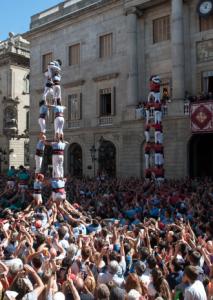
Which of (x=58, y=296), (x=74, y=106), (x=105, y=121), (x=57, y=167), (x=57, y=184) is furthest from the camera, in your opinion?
(x=74, y=106)

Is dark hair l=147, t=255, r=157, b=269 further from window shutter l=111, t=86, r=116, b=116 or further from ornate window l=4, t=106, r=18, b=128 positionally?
ornate window l=4, t=106, r=18, b=128

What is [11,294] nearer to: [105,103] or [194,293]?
[194,293]

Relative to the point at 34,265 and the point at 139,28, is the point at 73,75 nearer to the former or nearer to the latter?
the point at 139,28

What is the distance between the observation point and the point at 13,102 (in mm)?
Answer: 46781

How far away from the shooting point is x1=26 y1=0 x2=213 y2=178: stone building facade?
26.6 metres

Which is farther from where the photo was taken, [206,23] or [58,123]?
[206,23]

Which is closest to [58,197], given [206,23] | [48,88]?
[48,88]

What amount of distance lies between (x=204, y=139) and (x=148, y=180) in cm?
875

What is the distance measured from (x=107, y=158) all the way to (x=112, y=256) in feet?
80.5

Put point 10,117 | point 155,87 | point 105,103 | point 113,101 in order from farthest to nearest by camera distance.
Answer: point 10,117
point 105,103
point 113,101
point 155,87

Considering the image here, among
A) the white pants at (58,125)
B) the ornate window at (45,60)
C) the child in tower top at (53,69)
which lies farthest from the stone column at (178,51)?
the ornate window at (45,60)

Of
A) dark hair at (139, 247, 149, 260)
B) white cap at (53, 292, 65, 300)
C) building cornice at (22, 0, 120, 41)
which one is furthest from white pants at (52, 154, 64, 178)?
building cornice at (22, 0, 120, 41)

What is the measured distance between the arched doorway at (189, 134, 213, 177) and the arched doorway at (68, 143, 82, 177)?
33.4 ft

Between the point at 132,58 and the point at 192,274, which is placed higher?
the point at 132,58
